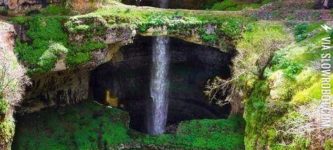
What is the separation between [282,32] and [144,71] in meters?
11.9

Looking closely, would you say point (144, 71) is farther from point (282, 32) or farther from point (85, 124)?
point (282, 32)

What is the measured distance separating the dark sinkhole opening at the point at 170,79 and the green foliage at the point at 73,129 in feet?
11.7

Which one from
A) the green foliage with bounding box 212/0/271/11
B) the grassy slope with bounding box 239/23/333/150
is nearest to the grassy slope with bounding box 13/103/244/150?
the grassy slope with bounding box 239/23/333/150

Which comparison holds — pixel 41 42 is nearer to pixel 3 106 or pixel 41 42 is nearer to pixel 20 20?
pixel 20 20

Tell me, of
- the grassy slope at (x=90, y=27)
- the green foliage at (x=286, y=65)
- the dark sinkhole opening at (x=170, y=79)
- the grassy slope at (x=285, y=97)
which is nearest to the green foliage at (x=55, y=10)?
the grassy slope at (x=90, y=27)

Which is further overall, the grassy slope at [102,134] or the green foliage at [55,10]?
the green foliage at [55,10]

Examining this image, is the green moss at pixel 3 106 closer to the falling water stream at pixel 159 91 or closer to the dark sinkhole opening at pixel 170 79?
the dark sinkhole opening at pixel 170 79

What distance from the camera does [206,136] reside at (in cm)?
2728

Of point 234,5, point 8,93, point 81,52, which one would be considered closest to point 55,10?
point 81,52

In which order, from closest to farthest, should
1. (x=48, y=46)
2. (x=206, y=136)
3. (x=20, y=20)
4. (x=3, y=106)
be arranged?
(x=3, y=106), (x=48, y=46), (x=20, y=20), (x=206, y=136)

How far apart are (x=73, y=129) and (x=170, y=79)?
9.36 meters

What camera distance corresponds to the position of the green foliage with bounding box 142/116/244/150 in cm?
2675

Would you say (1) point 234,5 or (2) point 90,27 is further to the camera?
(1) point 234,5

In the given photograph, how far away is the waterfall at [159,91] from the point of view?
3241 centimetres
